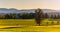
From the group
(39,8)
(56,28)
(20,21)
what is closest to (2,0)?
(20,21)

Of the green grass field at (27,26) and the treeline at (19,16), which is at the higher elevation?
the treeline at (19,16)

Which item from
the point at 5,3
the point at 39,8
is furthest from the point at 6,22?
the point at 39,8

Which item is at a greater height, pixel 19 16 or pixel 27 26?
pixel 19 16

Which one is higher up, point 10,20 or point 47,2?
point 47,2

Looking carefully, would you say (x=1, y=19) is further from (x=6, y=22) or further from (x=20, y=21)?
(x=20, y=21)

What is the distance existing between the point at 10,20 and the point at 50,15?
0.42 meters

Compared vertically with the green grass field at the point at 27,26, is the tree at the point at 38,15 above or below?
above

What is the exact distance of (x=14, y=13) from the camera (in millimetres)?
1021

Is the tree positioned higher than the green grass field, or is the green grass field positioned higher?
the tree

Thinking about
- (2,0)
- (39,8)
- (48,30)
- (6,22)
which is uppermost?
(2,0)

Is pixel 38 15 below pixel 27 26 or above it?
above

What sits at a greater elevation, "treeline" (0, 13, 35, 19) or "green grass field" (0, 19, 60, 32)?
"treeline" (0, 13, 35, 19)

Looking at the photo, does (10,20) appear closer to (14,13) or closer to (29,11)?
(14,13)

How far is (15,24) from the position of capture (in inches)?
40.0
